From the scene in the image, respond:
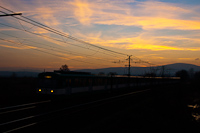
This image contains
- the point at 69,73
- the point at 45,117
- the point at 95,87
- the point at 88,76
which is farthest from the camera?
the point at 95,87

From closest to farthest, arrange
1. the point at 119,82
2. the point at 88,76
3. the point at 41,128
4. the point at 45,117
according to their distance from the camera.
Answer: the point at 41,128 → the point at 45,117 → the point at 88,76 → the point at 119,82

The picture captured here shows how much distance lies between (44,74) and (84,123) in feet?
31.6

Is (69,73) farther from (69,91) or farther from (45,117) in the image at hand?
(45,117)

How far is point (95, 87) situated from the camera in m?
24.7

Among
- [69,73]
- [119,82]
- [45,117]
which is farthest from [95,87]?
[45,117]

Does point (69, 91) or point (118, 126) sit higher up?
point (69, 91)

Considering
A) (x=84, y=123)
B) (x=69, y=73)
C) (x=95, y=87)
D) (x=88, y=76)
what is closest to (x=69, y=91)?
(x=69, y=73)

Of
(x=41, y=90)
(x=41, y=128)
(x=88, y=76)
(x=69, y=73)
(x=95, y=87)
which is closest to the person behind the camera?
(x=41, y=128)

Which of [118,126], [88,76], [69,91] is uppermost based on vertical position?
[88,76]

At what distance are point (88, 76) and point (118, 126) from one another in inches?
497

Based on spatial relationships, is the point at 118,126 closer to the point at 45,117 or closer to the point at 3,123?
the point at 45,117

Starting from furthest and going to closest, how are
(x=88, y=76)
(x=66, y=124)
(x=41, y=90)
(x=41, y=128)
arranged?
(x=88, y=76)
(x=41, y=90)
(x=66, y=124)
(x=41, y=128)

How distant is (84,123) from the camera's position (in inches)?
437

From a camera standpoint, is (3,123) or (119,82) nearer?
(3,123)
